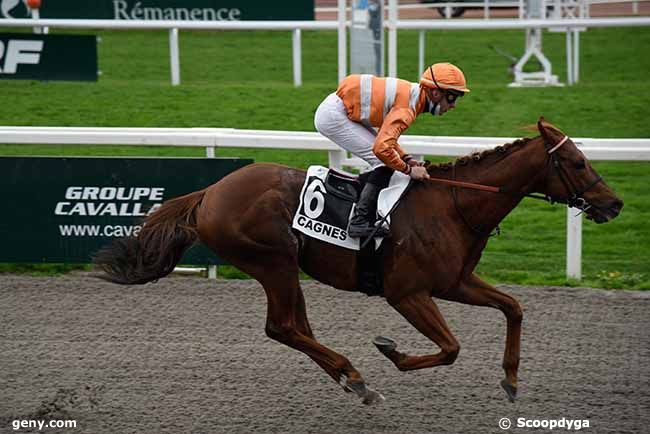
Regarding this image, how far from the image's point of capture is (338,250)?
5527 mm

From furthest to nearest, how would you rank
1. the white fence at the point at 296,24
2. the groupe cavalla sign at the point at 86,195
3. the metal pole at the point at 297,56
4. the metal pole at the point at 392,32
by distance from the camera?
the metal pole at the point at 297,56 < the white fence at the point at 296,24 < the metal pole at the point at 392,32 < the groupe cavalla sign at the point at 86,195

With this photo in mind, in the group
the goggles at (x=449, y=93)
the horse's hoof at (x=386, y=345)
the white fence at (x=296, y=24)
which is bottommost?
the horse's hoof at (x=386, y=345)

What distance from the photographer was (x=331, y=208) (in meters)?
5.51

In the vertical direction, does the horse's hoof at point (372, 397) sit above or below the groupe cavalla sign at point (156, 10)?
below

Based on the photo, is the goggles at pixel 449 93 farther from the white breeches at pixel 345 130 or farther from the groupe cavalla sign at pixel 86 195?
the groupe cavalla sign at pixel 86 195

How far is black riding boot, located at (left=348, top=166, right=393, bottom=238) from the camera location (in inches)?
213

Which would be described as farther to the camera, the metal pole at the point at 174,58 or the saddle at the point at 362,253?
the metal pole at the point at 174,58

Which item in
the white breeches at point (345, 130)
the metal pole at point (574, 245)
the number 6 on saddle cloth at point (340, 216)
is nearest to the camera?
the number 6 on saddle cloth at point (340, 216)

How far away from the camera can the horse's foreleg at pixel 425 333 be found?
208 inches

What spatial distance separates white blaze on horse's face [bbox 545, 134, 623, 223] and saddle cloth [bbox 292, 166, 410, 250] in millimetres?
737

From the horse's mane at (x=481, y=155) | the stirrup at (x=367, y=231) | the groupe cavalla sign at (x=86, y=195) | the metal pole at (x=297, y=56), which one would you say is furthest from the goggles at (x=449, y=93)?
the metal pole at (x=297, y=56)

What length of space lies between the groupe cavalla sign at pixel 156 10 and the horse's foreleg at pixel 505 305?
8914mm

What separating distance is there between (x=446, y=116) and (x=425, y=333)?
24.0 ft

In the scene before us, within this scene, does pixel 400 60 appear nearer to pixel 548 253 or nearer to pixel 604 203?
pixel 548 253
